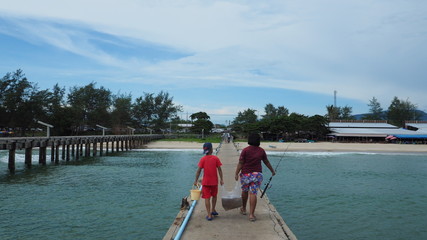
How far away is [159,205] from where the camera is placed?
36.0 feet

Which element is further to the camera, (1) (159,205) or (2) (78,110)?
(2) (78,110)

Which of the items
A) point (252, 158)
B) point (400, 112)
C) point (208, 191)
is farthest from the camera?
point (400, 112)

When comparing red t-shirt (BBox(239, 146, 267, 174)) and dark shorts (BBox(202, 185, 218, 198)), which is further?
dark shorts (BBox(202, 185, 218, 198))

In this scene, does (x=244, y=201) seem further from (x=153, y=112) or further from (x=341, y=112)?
(x=341, y=112)

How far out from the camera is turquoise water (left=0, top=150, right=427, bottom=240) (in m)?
8.48

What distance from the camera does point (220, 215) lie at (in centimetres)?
685

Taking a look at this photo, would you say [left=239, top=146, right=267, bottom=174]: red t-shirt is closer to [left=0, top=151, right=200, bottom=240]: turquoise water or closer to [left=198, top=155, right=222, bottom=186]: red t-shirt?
[left=198, top=155, right=222, bottom=186]: red t-shirt

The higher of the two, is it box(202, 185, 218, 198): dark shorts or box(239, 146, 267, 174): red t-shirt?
box(239, 146, 267, 174): red t-shirt

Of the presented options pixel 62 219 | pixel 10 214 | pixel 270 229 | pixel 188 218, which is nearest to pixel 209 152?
pixel 188 218

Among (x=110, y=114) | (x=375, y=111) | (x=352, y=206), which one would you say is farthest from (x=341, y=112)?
(x=352, y=206)

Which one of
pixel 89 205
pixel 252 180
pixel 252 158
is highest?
pixel 252 158

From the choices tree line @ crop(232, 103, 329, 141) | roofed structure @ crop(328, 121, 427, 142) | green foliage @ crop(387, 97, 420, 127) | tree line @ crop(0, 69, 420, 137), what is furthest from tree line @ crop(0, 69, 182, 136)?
green foliage @ crop(387, 97, 420, 127)

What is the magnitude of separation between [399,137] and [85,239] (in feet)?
170

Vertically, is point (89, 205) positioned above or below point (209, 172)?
below
